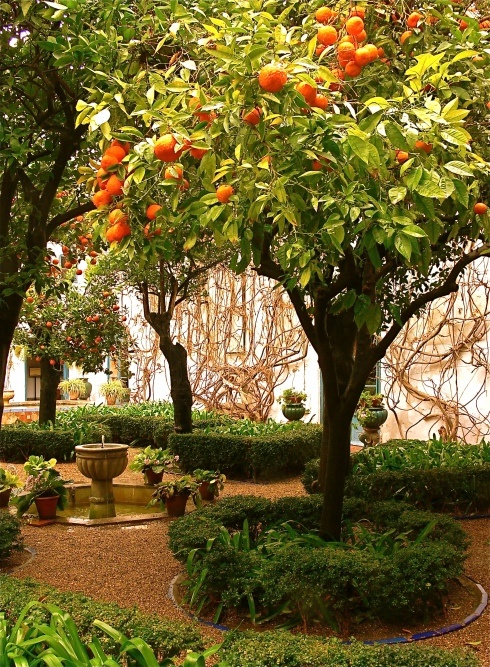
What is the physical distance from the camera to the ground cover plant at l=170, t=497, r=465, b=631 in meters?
4.17

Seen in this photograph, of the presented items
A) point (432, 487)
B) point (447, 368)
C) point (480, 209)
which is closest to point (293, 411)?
point (447, 368)

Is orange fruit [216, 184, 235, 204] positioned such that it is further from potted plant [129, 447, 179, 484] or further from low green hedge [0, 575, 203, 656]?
potted plant [129, 447, 179, 484]

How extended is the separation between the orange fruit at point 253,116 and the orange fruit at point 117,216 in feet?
2.23

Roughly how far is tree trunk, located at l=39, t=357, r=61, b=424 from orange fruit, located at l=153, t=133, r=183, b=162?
9889 millimetres

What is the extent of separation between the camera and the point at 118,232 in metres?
3.01

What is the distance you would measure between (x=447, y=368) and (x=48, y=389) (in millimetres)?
6246

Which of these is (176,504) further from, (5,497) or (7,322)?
(7,322)

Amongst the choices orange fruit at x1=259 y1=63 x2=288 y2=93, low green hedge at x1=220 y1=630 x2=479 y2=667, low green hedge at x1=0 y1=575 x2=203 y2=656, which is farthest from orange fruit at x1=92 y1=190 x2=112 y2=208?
low green hedge at x1=220 y1=630 x2=479 y2=667

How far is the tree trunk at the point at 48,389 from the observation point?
39.4 ft

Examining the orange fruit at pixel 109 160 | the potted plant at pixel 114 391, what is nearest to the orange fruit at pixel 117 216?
the orange fruit at pixel 109 160

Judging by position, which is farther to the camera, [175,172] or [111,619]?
[111,619]

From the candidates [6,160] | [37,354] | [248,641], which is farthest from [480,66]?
[37,354]

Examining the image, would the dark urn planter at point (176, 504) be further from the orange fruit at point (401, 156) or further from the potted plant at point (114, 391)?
the potted plant at point (114, 391)

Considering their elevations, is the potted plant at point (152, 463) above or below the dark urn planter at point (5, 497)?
above
